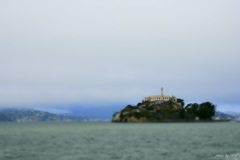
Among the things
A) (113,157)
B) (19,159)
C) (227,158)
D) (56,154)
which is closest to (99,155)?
(113,157)

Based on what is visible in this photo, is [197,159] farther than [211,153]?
No

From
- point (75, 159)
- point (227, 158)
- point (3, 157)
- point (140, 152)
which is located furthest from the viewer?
point (140, 152)

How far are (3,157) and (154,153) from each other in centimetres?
2750

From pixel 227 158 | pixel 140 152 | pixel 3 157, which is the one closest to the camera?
pixel 227 158

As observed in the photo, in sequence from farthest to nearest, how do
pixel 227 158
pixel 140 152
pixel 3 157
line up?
pixel 140 152
pixel 3 157
pixel 227 158

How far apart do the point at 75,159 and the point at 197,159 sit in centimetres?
1999

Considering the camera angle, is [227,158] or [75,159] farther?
[75,159]

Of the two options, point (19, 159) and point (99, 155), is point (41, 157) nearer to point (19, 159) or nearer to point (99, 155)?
point (19, 159)

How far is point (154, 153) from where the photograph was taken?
60.9 metres

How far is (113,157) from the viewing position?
56594 mm

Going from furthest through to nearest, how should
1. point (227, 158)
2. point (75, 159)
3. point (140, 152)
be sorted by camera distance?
point (140, 152)
point (75, 159)
point (227, 158)

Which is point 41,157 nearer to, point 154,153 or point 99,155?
point 99,155

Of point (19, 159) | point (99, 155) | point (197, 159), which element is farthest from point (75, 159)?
point (197, 159)

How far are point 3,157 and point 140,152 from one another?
2527 cm
